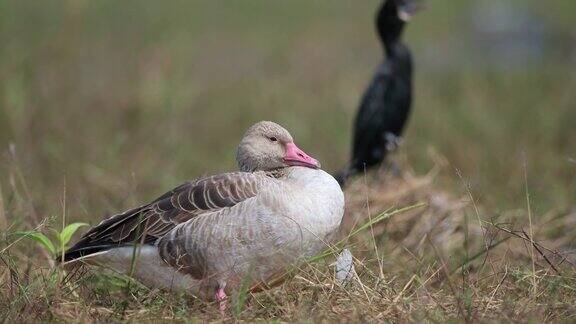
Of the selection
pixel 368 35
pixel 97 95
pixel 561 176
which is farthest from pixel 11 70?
pixel 368 35

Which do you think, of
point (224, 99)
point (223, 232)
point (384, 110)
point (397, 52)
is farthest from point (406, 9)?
point (223, 232)

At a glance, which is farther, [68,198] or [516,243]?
[68,198]

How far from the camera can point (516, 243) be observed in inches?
249

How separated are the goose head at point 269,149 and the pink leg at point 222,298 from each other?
2.30ft

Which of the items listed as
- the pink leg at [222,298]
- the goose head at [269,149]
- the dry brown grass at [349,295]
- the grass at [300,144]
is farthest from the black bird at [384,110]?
the pink leg at [222,298]

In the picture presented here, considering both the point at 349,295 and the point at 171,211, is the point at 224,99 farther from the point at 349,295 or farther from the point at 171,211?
the point at 349,295

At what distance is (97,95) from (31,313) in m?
7.49

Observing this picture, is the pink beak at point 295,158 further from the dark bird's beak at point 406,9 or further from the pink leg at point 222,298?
the dark bird's beak at point 406,9

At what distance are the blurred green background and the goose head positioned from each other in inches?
38.6

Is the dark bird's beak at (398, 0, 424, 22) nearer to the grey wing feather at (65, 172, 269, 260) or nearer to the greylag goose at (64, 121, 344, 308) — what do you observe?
the greylag goose at (64, 121, 344, 308)

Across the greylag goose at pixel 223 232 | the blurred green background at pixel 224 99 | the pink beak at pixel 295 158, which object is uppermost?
the pink beak at pixel 295 158

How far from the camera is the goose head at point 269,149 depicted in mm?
5039

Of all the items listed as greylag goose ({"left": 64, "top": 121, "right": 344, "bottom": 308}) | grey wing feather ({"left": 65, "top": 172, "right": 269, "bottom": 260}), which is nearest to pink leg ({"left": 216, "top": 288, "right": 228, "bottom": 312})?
greylag goose ({"left": 64, "top": 121, "right": 344, "bottom": 308})

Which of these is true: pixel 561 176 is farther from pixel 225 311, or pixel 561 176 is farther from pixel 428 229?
pixel 225 311
